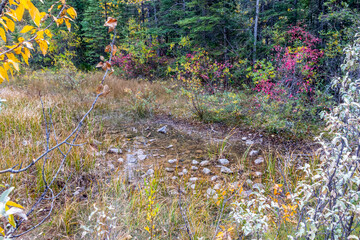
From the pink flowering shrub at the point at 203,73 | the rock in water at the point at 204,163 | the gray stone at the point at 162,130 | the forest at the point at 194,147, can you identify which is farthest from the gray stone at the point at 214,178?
the pink flowering shrub at the point at 203,73

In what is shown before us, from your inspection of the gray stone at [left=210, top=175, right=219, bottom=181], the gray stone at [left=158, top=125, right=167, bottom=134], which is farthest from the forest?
the gray stone at [left=158, top=125, right=167, bottom=134]

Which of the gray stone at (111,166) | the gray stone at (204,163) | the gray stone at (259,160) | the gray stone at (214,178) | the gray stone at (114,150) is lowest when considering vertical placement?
the gray stone at (259,160)

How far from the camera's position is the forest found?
130 centimetres

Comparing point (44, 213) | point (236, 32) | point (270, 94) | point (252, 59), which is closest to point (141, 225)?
point (44, 213)

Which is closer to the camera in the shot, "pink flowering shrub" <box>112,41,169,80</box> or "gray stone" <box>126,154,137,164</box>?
"gray stone" <box>126,154,137,164</box>

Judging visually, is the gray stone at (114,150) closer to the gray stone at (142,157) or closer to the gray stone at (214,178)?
the gray stone at (142,157)

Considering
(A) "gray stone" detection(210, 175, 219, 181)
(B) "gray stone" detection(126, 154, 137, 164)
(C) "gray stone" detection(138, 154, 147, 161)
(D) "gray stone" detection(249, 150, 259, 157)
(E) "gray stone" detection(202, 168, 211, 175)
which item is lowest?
(D) "gray stone" detection(249, 150, 259, 157)

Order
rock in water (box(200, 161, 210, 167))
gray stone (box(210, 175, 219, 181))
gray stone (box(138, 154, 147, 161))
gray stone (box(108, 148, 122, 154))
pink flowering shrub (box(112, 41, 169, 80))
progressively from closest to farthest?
gray stone (box(210, 175, 219, 181)) < rock in water (box(200, 161, 210, 167)) < gray stone (box(138, 154, 147, 161)) < gray stone (box(108, 148, 122, 154)) < pink flowering shrub (box(112, 41, 169, 80))

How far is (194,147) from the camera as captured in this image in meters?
4.41

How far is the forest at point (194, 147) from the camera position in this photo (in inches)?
51.3

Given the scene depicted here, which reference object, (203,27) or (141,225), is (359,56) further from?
(203,27)

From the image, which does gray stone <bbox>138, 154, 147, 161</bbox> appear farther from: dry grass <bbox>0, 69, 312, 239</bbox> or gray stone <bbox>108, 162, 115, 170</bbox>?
gray stone <bbox>108, 162, 115, 170</bbox>

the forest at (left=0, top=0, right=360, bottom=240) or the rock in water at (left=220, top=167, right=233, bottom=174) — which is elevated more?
the forest at (left=0, top=0, right=360, bottom=240)

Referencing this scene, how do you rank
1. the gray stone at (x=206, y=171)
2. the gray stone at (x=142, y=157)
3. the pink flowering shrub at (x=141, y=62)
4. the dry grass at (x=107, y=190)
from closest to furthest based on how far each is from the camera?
the dry grass at (x=107, y=190) < the gray stone at (x=206, y=171) < the gray stone at (x=142, y=157) < the pink flowering shrub at (x=141, y=62)
